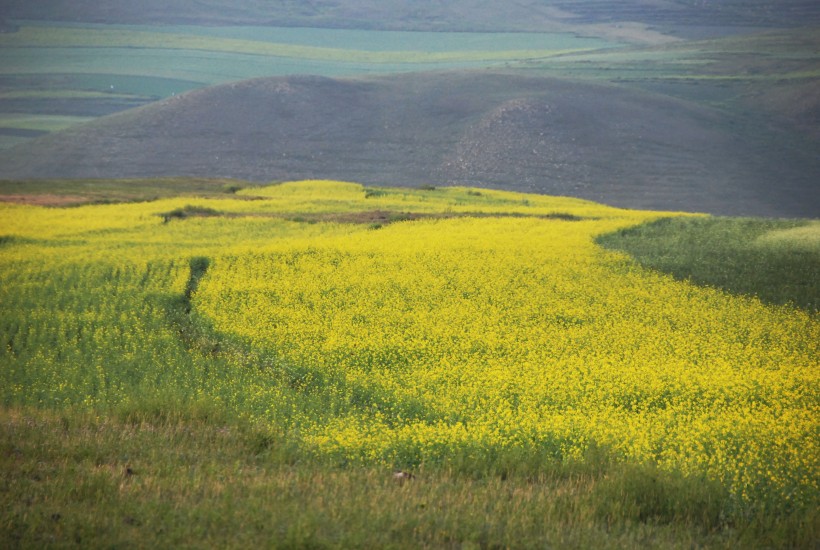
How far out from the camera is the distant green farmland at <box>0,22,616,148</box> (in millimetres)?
132375

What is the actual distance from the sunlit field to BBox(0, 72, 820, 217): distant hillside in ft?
144

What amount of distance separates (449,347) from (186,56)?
147 meters

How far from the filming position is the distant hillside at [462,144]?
241ft

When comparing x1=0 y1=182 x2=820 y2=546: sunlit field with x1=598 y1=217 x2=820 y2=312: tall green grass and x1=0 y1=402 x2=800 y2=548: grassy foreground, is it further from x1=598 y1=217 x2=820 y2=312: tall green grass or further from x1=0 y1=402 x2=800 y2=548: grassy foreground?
x1=598 y1=217 x2=820 y2=312: tall green grass

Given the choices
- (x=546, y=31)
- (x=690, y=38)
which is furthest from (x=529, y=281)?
(x=546, y=31)

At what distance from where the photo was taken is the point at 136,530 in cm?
881

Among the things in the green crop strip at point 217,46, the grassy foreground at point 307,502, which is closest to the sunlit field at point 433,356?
the grassy foreground at point 307,502

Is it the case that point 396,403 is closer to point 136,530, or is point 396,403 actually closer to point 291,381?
point 291,381

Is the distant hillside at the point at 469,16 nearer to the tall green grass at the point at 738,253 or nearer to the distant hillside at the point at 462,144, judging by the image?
the distant hillside at the point at 462,144

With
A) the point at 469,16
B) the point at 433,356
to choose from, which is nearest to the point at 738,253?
the point at 433,356

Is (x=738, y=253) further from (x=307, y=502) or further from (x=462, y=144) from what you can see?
(x=462, y=144)

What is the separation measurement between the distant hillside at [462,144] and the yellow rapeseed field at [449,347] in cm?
4425

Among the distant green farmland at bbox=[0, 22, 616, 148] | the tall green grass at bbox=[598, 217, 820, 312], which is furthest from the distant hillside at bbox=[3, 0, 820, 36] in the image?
the tall green grass at bbox=[598, 217, 820, 312]

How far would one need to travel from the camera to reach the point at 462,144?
80625 mm
